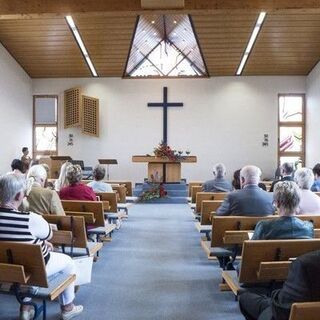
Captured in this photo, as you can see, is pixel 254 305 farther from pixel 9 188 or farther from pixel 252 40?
pixel 252 40

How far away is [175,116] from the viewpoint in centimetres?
1314

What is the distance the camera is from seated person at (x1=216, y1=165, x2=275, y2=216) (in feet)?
12.1

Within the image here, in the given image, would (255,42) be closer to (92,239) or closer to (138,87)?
(138,87)

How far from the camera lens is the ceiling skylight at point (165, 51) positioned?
38.2 feet

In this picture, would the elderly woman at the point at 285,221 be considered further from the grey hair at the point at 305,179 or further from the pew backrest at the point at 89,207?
the pew backrest at the point at 89,207

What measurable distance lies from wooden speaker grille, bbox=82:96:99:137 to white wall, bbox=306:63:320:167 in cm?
631

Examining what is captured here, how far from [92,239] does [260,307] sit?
3.28m

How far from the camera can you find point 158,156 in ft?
35.1

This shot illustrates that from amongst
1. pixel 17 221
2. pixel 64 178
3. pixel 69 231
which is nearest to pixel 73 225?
pixel 69 231

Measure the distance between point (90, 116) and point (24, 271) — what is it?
10766 millimetres

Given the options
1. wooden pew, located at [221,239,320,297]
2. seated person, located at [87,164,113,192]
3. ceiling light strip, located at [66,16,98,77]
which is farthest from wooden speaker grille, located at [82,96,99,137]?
wooden pew, located at [221,239,320,297]

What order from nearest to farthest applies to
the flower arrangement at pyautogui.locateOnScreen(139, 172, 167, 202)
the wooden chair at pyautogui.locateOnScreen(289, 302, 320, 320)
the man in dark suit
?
the wooden chair at pyautogui.locateOnScreen(289, 302, 320, 320) → the man in dark suit → the flower arrangement at pyautogui.locateOnScreen(139, 172, 167, 202)

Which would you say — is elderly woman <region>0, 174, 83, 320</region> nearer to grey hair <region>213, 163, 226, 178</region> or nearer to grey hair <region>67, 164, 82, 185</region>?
grey hair <region>67, 164, 82, 185</region>

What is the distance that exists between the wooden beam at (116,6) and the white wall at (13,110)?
389 cm
